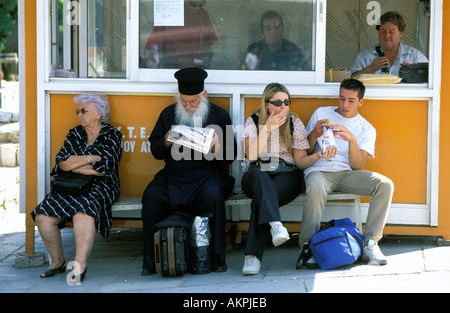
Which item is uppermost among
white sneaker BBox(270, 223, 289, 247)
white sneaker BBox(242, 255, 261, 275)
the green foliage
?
the green foliage

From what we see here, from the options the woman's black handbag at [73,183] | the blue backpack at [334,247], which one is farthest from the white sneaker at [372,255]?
the woman's black handbag at [73,183]

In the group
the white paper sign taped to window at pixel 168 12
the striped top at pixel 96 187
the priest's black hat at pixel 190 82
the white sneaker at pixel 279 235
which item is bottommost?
the white sneaker at pixel 279 235

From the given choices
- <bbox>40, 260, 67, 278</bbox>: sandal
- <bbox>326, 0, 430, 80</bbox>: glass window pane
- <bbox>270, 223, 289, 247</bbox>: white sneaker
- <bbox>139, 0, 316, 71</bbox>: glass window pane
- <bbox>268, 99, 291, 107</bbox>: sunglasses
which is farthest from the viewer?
<bbox>326, 0, 430, 80</bbox>: glass window pane

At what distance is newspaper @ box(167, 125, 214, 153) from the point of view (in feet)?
15.1

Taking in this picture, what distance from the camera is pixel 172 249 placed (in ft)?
14.5

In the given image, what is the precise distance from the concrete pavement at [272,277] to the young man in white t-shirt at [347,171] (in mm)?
223

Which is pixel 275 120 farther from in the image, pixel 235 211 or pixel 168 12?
pixel 168 12

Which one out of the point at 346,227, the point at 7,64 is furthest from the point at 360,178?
the point at 7,64

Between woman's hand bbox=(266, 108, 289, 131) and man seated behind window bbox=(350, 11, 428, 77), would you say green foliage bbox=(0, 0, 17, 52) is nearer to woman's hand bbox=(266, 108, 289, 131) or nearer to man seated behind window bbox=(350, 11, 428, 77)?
man seated behind window bbox=(350, 11, 428, 77)

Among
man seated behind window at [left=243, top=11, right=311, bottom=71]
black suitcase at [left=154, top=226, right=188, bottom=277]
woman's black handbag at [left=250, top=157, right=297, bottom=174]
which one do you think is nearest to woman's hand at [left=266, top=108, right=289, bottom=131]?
woman's black handbag at [left=250, top=157, right=297, bottom=174]

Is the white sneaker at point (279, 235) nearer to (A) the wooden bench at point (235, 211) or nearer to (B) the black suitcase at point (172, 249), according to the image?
(A) the wooden bench at point (235, 211)

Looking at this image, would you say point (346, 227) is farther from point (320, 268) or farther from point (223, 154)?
point (223, 154)

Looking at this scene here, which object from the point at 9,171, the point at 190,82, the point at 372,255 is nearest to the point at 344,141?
the point at 372,255

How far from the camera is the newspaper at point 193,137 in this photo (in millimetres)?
4598
